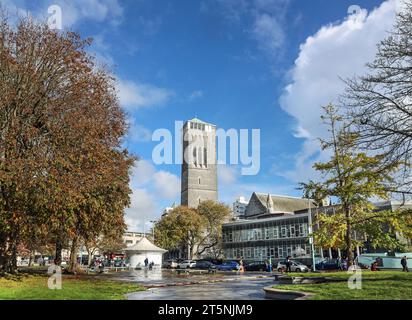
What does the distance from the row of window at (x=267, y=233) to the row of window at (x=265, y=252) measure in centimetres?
202

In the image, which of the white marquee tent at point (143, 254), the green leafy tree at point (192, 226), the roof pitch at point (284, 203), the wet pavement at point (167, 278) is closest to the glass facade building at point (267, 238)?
the green leafy tree at point (192, 226)

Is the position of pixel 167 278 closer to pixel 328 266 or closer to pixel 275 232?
pixel 328 266

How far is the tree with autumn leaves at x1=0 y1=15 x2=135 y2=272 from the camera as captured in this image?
21656mm

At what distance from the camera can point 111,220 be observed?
3288 centimetres

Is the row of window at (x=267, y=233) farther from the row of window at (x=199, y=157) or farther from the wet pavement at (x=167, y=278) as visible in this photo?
the row of window at (x=199, y=157)

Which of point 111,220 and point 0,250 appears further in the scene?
point 111,220

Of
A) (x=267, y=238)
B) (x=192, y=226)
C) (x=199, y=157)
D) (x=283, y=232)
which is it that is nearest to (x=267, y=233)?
(x=267, y=238)

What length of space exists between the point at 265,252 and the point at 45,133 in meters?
69.3

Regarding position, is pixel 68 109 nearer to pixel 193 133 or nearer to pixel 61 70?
pixel 61 70

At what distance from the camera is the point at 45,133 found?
24.6 metres

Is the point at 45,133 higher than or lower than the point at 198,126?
lower

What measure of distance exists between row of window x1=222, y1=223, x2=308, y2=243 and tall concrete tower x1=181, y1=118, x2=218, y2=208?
4145cm
